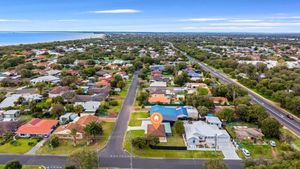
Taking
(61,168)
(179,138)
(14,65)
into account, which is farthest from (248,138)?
(14,65)

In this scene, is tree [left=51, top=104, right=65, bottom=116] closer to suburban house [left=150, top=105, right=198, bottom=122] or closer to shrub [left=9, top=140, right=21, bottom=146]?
shrub [left=9, top=140, right=21, bottom=146]

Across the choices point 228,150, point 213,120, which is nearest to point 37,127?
point 213,120

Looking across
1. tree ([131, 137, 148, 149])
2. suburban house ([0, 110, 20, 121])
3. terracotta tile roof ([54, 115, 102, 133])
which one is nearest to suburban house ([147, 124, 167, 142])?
tree ([131, 137, 148, 149])

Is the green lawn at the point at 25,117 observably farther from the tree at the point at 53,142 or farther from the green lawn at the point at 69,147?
the tree at the point at 53,142

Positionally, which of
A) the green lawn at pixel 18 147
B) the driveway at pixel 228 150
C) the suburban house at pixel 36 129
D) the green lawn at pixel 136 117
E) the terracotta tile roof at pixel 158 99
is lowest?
the driveway at pixel 228 150

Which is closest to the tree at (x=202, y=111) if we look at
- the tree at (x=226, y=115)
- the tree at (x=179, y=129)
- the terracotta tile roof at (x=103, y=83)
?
the tree at (x=226, y=115)

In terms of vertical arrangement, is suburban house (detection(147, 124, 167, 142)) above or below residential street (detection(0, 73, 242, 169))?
above
